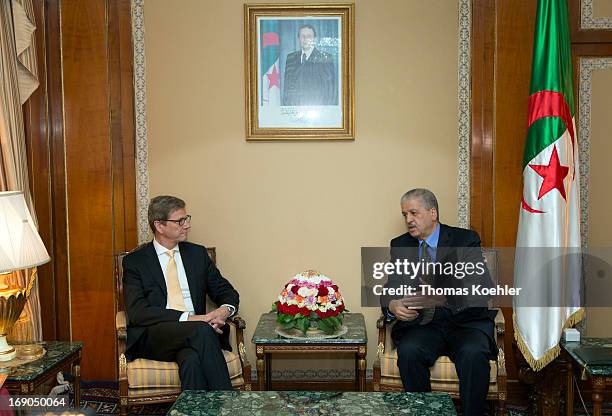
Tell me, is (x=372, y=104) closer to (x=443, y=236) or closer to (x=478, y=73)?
(x=478, y=73)

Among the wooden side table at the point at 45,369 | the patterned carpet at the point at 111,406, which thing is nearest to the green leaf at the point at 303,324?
the patterned carpet at the point at 111,406

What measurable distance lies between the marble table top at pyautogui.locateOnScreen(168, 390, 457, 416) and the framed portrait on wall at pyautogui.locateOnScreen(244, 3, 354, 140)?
2.11 metres

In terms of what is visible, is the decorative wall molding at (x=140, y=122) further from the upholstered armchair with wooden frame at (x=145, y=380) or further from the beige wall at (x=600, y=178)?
the beige wall at (x=600, y=178)

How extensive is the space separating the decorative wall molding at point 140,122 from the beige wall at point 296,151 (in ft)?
0.17

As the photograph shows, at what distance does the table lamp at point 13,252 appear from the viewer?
146 inches

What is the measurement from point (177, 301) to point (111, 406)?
92cm

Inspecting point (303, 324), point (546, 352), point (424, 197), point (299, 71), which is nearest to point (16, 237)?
point (303, 324)

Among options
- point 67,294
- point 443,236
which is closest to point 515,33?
point 443,236

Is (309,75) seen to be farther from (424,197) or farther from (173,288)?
(173,288)

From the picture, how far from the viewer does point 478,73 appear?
4949 mm

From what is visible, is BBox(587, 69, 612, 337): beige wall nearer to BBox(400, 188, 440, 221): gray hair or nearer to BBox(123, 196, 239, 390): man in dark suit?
BBox(400, 188, 440, 221): gray hair

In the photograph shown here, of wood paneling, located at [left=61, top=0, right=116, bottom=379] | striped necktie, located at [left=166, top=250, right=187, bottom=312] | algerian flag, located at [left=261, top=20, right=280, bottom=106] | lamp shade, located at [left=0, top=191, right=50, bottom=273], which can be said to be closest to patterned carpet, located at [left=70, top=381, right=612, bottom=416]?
wood paneling, located at [left=61, top=0, right=116, bottom=379]

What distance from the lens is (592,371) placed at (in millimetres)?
3764

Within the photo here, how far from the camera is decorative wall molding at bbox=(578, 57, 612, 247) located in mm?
4852
